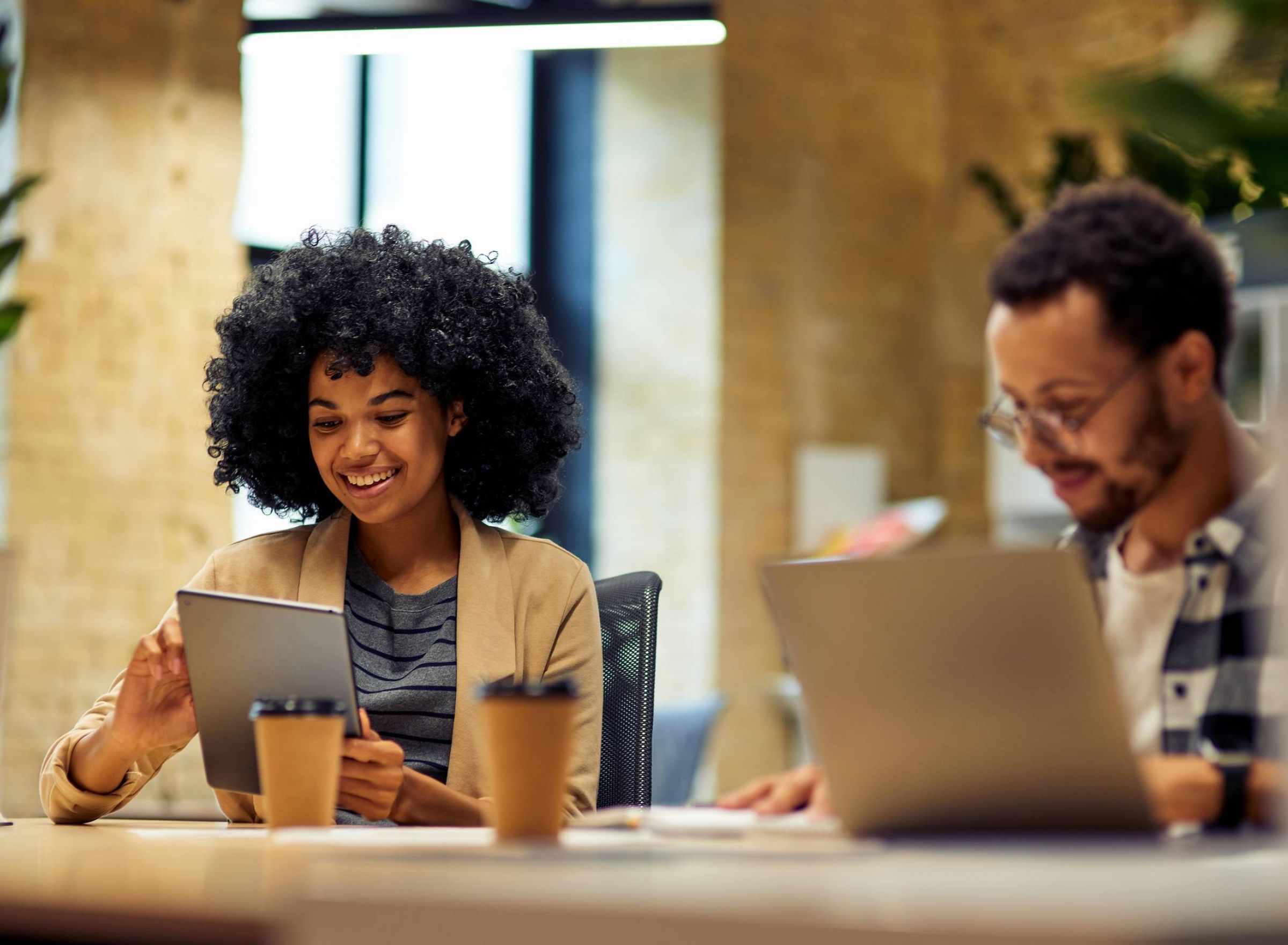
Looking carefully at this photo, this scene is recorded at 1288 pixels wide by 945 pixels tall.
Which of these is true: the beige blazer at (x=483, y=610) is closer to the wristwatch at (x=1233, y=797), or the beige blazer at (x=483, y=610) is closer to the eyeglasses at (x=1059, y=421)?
the eyeglasses at (x=1059, y=421)

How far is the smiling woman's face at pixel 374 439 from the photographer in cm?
208

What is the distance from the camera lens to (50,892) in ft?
2.97

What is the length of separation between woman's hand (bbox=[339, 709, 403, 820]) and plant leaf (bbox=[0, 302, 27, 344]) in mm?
2583

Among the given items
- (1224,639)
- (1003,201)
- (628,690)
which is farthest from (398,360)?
(1003,201)

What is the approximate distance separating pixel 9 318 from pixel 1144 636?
3134 millimetres

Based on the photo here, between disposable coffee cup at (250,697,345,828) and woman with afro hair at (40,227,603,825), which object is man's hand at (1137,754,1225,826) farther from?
woman with afro hair at (40,227,603,825)

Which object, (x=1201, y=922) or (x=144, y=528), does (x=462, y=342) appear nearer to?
(x=1201, y=922)

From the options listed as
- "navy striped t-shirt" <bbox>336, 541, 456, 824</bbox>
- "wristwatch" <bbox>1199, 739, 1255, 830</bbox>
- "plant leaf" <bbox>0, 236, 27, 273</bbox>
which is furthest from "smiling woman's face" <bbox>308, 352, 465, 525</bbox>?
"plant leaf" <bbox>0, 236, 27, 273</bbox>

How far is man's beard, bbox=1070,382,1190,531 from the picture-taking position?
1422 millimetres

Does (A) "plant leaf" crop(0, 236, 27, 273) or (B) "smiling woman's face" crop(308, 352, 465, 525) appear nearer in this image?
Result: (B) "smiling woman's face" crop(308, 352, 465, 525)

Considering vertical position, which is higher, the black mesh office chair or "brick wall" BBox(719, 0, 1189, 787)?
"brick wall" BBox(719, 0, 1189, 787)

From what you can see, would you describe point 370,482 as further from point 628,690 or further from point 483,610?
point 628,690

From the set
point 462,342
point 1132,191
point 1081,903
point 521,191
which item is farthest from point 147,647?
point 521,191

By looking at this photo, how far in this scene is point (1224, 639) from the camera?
1.30 m
